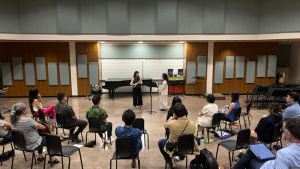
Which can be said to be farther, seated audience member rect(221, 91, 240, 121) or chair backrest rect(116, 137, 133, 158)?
seated audience member rect(221, 91, 240, 121)

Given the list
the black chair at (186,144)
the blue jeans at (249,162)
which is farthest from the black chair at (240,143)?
the black chair at (186,144)

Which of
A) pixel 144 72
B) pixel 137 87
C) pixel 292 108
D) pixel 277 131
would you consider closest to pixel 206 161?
pixel 277 131

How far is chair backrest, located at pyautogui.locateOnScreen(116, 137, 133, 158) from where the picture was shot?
299 cm

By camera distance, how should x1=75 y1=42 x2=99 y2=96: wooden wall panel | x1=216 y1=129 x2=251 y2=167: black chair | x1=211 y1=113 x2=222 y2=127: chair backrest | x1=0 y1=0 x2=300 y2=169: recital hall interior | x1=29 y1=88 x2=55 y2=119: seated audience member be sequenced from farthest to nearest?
x1=75 y1=42 x2=99 y2=96: wooden wall panel < x1=29 y1=88 x2=55 y2=119: seated audience member < x1=211 y1=113 x2=222 y2=127: chair backrest < x1=0 y1=0 x2=300 y2=169: recital hall interior < x1=216 y1=129 x2=251 y2=167: black chair

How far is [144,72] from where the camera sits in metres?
11.2

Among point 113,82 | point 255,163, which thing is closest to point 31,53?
point 113,82

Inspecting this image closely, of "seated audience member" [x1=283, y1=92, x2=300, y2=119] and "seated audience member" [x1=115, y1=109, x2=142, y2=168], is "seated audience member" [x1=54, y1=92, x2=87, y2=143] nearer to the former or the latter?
"seated audience member" [x1=115, y1=109, x2=142, y2=168]

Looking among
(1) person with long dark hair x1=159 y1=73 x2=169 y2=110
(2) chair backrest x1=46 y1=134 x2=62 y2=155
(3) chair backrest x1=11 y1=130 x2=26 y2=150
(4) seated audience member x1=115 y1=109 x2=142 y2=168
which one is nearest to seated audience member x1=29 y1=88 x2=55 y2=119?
(3) chair backrest x1=11 y1=130 x2=26 y2=150

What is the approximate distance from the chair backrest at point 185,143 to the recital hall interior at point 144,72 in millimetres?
30

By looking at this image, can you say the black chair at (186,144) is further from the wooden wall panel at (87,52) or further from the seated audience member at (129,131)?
the wooden wall panel at (87,52)

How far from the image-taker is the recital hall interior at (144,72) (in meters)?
3.63

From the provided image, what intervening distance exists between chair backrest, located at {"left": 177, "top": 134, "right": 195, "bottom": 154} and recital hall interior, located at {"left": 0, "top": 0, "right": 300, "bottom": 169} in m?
0.03

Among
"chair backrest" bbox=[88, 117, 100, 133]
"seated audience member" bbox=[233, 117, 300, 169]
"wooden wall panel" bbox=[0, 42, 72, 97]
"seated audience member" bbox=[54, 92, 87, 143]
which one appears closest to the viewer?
"seated audience member" bbox=[233, 117, 300, 169]

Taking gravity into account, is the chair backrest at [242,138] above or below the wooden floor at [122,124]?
above
